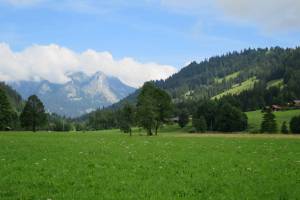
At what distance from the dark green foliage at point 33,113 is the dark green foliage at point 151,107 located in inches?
1335

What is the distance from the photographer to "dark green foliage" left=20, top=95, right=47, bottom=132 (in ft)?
368

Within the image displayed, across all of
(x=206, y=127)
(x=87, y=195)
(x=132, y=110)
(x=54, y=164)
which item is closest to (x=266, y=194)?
(x=87, y=195)

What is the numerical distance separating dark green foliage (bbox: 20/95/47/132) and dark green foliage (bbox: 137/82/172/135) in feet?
111

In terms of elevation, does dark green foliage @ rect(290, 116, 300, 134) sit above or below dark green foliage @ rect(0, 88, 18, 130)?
below

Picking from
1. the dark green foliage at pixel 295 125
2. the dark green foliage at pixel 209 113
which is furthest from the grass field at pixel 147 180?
the dark green foliage at pixel 209 113

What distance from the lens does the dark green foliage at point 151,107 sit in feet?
298

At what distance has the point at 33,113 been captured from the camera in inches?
4434

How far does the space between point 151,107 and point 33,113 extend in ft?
133

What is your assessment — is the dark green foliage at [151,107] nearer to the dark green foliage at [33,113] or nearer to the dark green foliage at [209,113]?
the dark green foliage at [33,113]

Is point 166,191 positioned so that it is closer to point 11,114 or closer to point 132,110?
point 132,110

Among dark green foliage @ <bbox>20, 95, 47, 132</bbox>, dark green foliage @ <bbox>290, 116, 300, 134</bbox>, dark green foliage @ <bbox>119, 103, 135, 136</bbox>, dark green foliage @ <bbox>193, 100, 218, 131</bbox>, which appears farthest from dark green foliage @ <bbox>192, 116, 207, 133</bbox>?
dark green foliage @ <bbox>20, 95, 47, 132</bbox>

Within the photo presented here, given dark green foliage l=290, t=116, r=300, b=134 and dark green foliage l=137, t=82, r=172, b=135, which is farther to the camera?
dark green foliage l=290, t=116, r=300, b=134

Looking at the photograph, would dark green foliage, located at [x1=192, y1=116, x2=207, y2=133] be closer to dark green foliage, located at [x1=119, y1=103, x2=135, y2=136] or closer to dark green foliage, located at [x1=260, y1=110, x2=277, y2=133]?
dark green foliage, located at [x1=260, y1=110, x2=277, y2=133]

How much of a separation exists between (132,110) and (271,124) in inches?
1916
